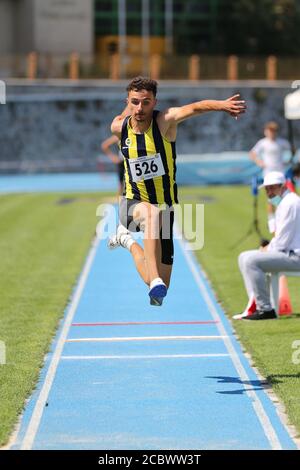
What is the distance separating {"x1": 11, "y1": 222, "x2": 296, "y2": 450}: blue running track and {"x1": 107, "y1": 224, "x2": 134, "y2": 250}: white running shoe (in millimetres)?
1044

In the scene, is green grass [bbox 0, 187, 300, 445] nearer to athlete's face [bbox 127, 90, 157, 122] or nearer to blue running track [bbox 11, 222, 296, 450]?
blue running track [bbox 11, 222, 296, 450]

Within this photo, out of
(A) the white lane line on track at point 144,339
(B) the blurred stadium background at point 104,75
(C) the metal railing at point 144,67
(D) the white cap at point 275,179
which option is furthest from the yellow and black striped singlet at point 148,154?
(C) the metal railing at point 144,67

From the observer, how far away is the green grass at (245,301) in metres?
9.46

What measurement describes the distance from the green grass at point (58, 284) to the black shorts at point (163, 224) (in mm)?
1214

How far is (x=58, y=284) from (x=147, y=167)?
633cm

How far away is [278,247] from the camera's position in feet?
40.3

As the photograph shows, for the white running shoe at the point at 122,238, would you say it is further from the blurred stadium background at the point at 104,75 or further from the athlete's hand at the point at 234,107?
the blurred stadium background at the point at 104,75

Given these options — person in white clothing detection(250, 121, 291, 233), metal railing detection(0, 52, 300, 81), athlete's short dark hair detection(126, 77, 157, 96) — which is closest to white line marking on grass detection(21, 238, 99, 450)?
athlete's short dark hair detection(126, 77, 157, 96)

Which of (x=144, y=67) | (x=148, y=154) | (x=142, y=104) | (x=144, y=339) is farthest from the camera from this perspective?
(x=144, y=67)

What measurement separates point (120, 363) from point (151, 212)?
4.59 ft

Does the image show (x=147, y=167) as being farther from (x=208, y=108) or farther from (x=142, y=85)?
(x=208, y=108)

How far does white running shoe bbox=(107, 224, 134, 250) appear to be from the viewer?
34.4 ft

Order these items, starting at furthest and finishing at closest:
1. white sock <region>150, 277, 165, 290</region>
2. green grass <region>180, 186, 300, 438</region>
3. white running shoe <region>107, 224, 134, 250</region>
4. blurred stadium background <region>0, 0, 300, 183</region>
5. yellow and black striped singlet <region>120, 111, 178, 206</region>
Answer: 1. blurred stadium background <region>0, 0, 300, 183</region>
2. white running shoe <region>107, 224, 134, 250</region>
3. yellow and black striped singlet <region>120, 111, 178, 206</region>
4. white sock <region>150, 277, 165, 290</region>
5. green grass <region>180, 186, 300, 438</region>

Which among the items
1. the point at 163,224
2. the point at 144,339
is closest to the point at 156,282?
the point at 163,224
